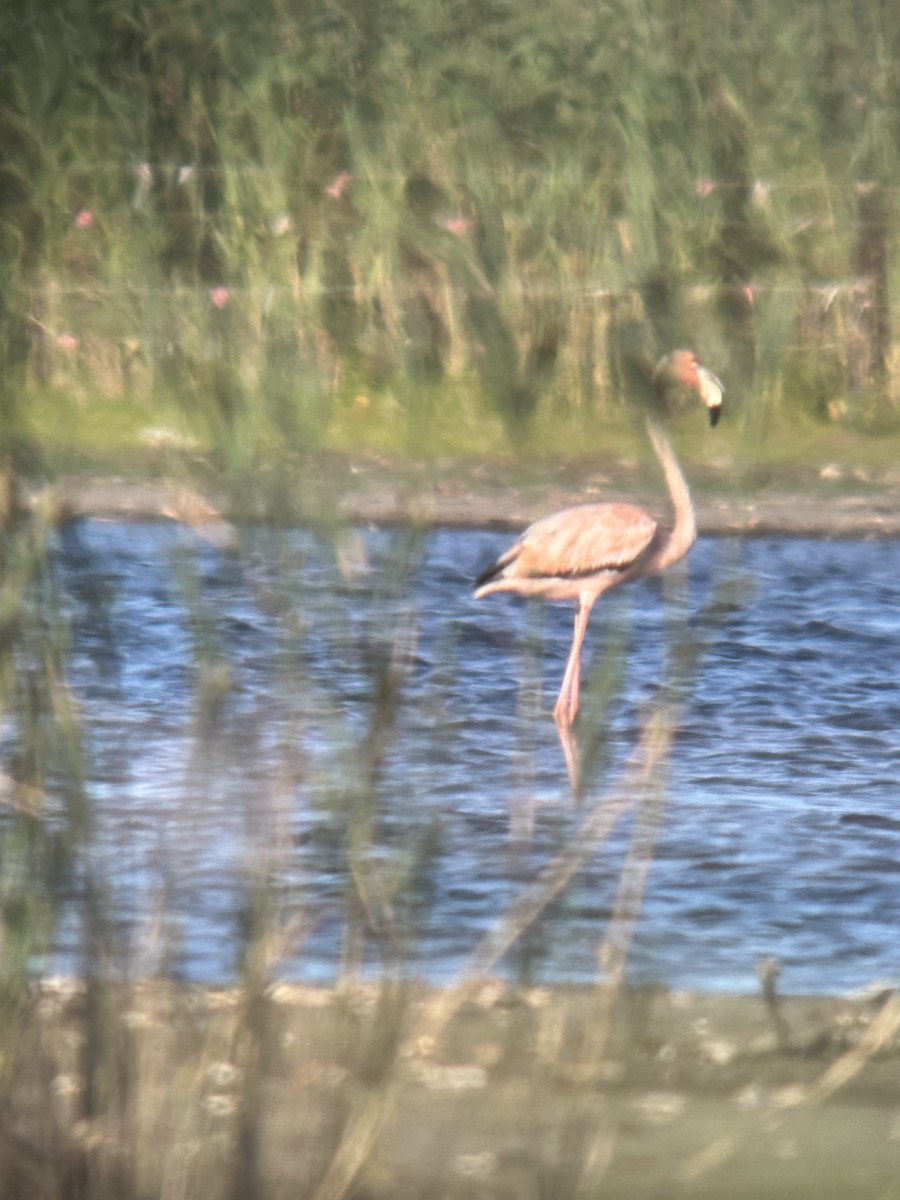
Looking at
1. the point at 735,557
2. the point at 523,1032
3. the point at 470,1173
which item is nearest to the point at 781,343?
the point at 735,557

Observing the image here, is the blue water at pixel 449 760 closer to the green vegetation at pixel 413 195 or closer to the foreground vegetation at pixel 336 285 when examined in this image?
the foreground vegetation at pixel 336 285

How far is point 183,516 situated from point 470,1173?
71 cm

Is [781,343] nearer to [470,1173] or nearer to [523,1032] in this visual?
[523,1032]

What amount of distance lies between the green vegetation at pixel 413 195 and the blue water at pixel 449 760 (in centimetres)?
12

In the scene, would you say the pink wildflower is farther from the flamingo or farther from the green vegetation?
the flamingo

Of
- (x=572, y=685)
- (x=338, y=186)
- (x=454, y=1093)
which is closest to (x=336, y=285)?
(x=338, y=186)

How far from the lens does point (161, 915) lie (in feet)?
5.44

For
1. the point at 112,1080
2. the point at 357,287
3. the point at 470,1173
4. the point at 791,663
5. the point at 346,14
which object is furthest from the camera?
the point at 791,663

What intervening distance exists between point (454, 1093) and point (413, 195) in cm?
93

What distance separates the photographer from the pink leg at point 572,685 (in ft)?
15.0

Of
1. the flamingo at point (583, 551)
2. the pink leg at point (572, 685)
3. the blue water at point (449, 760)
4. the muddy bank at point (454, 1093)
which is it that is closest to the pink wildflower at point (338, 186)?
the blue water at point (449, 760)

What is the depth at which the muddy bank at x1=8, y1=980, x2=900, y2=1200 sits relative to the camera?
1627 millimetres

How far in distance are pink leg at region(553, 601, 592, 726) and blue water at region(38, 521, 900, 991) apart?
0.05m

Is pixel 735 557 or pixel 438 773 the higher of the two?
pixel 735 557
